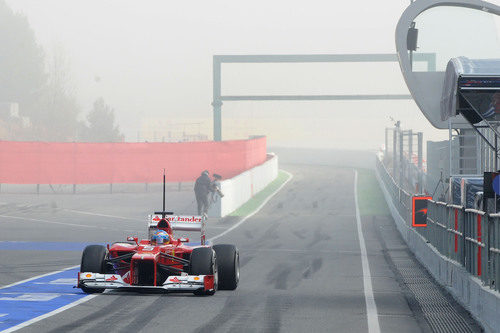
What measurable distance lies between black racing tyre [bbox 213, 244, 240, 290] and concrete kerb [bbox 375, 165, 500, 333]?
364 centimetres

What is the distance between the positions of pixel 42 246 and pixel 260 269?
824cm

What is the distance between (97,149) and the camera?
49594 millimetres

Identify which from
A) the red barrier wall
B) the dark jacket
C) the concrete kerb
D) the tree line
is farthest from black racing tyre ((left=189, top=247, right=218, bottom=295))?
the tree line

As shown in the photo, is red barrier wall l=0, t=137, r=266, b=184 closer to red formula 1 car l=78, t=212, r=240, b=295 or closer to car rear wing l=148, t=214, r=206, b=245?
car rear wing l=148, t=214, r=206, b=245

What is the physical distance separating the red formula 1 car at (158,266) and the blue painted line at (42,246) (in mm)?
10470

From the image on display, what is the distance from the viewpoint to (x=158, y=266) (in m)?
16.6

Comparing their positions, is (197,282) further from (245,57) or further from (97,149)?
(245,57)

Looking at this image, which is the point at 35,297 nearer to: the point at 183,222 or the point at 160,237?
the point at 160,237

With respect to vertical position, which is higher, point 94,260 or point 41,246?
point 94,260

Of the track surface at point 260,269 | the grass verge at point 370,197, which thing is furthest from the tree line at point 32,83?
the track surface at point 260,269

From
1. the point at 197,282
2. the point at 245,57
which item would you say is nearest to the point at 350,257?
the point at 197,282

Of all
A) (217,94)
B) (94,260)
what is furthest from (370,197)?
(94,260)

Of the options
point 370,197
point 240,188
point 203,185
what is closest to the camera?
point 203,185

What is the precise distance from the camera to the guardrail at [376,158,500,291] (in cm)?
1430
